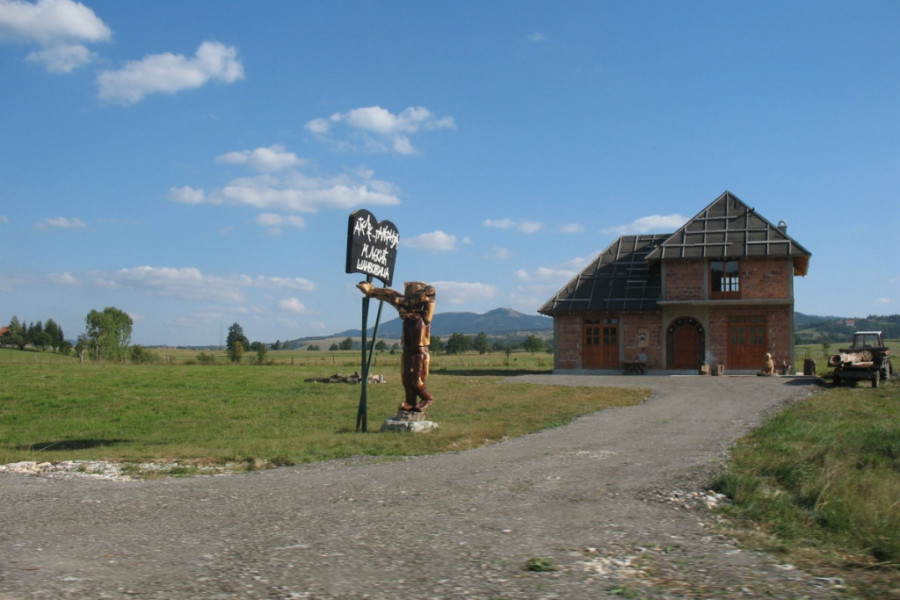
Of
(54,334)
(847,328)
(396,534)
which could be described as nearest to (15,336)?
(54,334)

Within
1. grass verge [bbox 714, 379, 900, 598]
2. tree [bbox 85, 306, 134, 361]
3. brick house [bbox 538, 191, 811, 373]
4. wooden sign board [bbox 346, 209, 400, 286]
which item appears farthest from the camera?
tree [bbox 85, 306, 134, 361]

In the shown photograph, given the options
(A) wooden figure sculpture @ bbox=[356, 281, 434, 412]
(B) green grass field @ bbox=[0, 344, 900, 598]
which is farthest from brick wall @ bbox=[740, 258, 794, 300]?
(A) wooden figure sculpture @ bbox=[356, 281, 434, 412]

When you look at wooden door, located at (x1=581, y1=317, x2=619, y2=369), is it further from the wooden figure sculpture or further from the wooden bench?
the wooden figure sculpture

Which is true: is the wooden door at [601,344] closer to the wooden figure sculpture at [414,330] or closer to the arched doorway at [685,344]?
the arched doorway at [685,344]

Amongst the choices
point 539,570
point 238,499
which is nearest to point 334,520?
point 238,499

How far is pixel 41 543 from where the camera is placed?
19.0 ft

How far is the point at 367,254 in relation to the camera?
14.5 m

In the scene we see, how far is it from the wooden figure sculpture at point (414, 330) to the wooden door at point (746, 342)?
21.1 meters

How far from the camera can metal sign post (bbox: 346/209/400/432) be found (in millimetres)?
14078

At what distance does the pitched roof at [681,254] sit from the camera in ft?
103

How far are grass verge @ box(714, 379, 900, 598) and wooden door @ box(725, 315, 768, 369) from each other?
18.1m

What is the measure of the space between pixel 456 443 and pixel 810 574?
24.0 feet

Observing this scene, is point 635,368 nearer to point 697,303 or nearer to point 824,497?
point 697,303

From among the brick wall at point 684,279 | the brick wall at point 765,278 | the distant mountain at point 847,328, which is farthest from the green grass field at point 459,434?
the distant mountain at point 847,328
